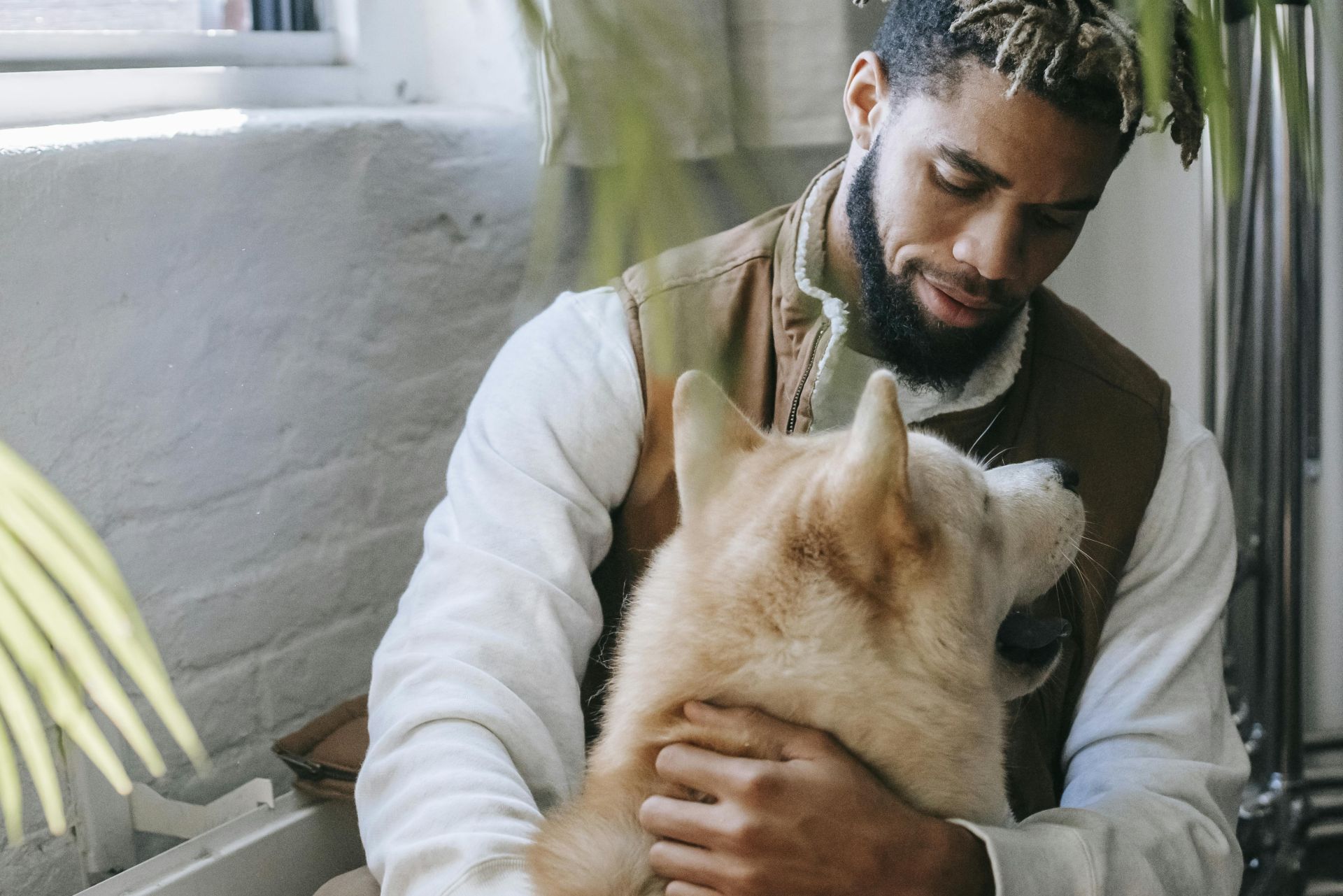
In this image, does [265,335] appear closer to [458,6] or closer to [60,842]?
[60,842]

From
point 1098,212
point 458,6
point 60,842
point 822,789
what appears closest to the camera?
point 458,6

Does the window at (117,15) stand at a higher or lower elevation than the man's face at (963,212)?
higher

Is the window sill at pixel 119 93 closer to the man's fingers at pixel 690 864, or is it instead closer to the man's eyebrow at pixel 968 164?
the man's eyebrow at pixel 968 164

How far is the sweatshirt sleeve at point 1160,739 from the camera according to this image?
1122 mm

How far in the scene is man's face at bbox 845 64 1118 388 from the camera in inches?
47.7

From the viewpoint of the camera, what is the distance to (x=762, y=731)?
0.97 m

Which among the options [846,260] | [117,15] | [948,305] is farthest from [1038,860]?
[117,15]

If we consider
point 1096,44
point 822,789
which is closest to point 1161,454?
point 1096,44

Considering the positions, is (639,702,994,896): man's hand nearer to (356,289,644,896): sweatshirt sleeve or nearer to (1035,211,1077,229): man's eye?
(356,289,644,896): sweatshirt sleeve

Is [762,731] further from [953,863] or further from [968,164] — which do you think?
[968,164]

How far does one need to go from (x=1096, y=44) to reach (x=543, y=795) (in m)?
0.94

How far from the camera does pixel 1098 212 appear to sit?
2.48m

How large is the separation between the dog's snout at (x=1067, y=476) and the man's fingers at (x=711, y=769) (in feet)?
1.48

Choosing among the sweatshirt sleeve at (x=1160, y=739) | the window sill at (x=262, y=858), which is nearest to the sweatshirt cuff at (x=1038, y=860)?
the sweatshirt sleeve at (x=1160, y=739)
